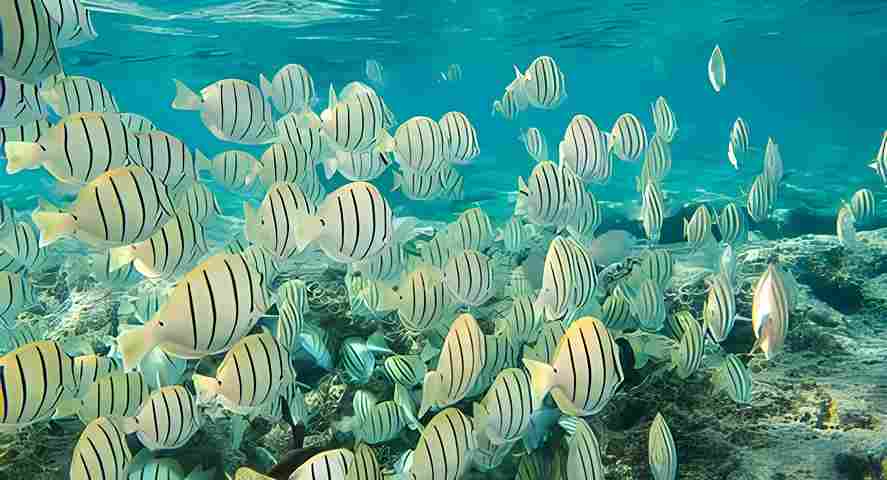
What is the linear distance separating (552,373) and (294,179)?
3172 millimetres

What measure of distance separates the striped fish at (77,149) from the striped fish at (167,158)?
8.9 inches

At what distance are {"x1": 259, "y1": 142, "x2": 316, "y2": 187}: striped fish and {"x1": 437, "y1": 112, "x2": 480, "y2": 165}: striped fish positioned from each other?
123 centimetres

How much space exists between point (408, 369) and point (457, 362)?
1549 mm

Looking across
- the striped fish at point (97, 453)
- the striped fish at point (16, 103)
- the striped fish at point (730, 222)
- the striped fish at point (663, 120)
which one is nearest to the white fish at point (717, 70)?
the striped fish at point (663, 120)

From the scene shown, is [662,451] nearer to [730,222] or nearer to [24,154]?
[730,222]

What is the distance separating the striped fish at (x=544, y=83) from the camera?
5.88 m

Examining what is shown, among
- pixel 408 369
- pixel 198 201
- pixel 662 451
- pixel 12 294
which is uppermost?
pixel 198 201

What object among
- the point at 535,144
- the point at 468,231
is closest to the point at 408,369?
the point at 468,231

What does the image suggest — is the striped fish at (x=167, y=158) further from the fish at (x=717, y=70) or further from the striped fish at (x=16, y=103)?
the fish at (x=717, y=70)

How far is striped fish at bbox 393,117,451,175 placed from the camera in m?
4.87

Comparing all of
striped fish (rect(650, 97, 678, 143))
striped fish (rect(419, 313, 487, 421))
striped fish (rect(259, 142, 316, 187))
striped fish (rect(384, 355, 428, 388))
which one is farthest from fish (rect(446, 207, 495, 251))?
striped fish (rect(650, 97, 678, 143))

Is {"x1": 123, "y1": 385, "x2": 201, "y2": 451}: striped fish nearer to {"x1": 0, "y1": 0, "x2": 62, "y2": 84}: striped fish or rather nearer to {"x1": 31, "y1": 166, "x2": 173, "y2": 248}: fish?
{"x1": 31, "y1": 166, "x2": 173, "y2": 248}: fish

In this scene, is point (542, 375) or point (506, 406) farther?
point (506, 406)

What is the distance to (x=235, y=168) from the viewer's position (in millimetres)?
6055
